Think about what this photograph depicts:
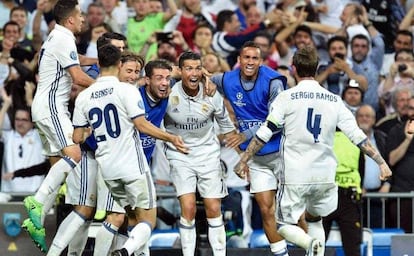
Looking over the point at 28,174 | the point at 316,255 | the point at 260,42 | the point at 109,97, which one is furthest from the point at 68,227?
the point at 260,42

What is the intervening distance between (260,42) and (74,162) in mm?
5652

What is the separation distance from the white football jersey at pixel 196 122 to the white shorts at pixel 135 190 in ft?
4.18

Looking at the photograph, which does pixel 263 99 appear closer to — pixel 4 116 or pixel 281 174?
pixel 281 174

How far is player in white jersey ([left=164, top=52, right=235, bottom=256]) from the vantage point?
49.3ft

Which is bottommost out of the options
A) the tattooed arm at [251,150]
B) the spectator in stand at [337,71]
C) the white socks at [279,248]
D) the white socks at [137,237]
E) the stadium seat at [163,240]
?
the stadium seat at [163,240]

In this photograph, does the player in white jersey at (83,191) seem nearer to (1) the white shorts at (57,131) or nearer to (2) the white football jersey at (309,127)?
(1) the white shorts at (57,131)

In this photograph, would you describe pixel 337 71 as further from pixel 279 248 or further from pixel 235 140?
pixel 279 248

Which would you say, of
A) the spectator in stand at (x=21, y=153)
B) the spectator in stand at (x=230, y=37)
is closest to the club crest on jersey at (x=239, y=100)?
the spectator in stand at (x=21, y=153)

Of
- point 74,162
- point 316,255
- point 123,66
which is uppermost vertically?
point 123,66

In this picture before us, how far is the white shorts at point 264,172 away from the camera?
15070 mm

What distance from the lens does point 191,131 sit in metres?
15.2

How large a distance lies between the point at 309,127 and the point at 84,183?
2543mm

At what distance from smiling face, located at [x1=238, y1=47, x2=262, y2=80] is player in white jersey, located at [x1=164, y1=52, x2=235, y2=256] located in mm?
412

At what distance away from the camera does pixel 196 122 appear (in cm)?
1512
